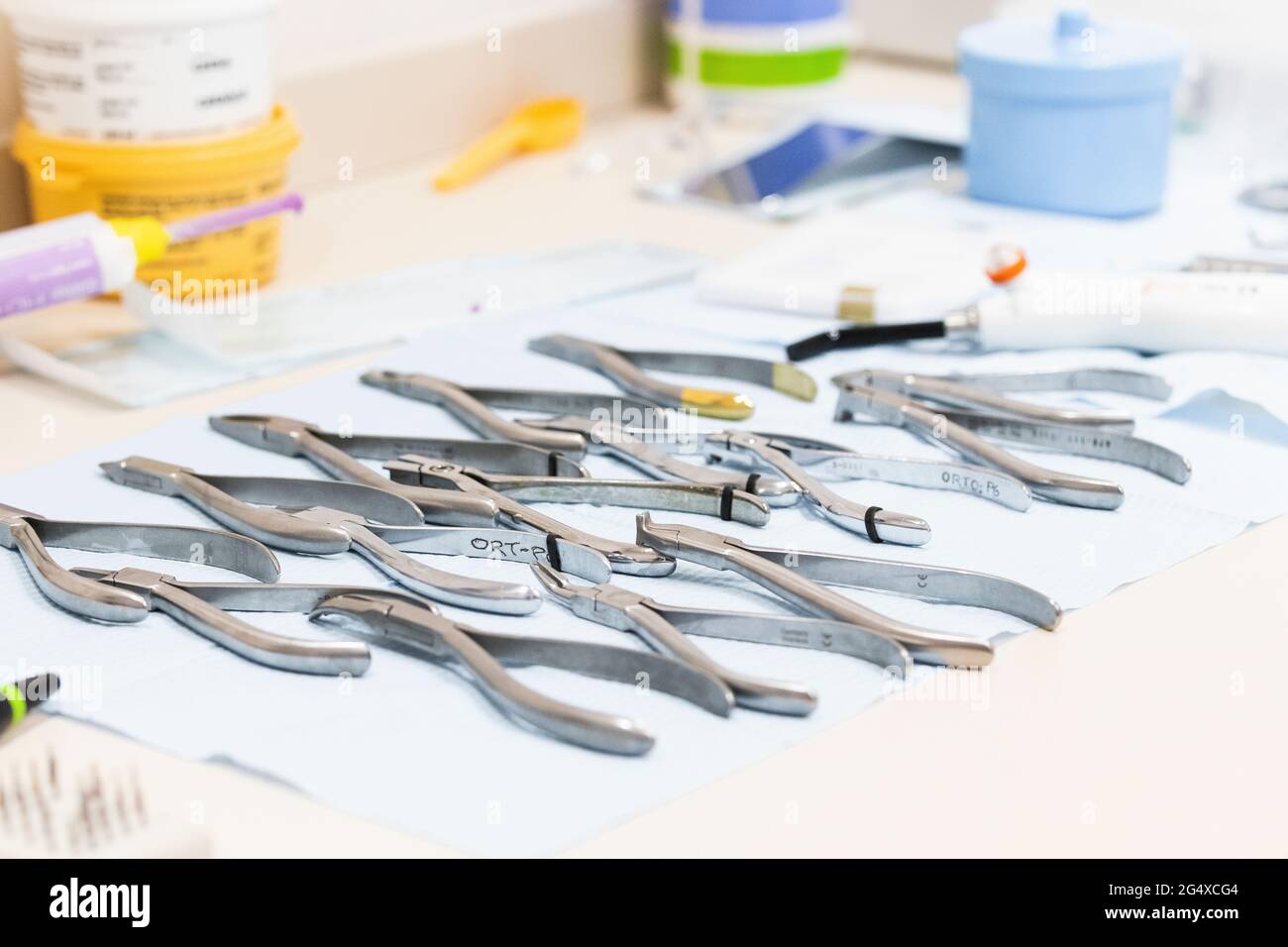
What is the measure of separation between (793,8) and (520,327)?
0.49 m

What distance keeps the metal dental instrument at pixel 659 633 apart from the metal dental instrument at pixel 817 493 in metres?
0.12

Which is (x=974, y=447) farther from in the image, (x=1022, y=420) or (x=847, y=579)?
(x=847, y=579)

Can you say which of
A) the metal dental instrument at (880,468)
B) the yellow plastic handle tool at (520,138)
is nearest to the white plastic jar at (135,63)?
the yellow plastic handle tool at (520,138)

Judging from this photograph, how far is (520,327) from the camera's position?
984 mm

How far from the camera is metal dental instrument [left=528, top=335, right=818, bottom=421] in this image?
840 mm

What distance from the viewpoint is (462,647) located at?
0.58 m

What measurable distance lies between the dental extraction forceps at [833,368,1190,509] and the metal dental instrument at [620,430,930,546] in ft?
0.24

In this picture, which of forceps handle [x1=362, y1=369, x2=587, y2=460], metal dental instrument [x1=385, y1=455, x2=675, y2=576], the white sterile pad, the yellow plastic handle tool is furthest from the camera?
the yellow plastic handle tool

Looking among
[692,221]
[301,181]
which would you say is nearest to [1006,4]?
[692,221]

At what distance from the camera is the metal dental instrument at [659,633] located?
0.57m

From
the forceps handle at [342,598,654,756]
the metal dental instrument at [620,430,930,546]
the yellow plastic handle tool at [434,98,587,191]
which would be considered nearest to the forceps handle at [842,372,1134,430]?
the metal dental instrument at [620,430,930,546]

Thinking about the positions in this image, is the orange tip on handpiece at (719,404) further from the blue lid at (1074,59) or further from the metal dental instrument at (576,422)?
the blue lid at (1074,59)

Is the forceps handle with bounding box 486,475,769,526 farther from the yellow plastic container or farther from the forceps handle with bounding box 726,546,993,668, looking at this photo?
the yellow plastic container
